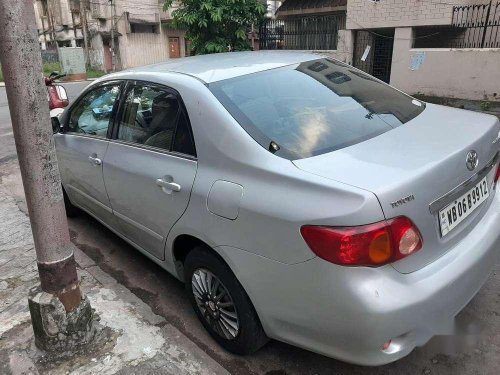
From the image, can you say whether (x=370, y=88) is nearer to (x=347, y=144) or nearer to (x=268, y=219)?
(x=347, y=144)

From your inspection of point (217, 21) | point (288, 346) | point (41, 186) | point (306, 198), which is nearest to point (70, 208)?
point (41, 186)

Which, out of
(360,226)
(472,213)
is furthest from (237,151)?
(472,213)

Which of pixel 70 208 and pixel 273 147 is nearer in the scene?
pixel 273 147

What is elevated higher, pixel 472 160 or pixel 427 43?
pixel 427 43

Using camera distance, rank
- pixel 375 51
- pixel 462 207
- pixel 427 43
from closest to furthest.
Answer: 1. pixel 462 207
2. pixel 427 43
3. pixel 375 51

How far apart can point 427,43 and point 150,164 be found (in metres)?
10.6

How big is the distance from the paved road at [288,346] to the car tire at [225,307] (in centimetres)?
14

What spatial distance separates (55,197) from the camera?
217cm

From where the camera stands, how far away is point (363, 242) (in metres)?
1.74

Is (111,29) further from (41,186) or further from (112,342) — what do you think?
(112,342)

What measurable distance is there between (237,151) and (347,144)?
1.77 feet

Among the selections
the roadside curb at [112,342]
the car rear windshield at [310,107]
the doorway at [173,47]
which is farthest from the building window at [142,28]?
the car rear windshield at [310,107]

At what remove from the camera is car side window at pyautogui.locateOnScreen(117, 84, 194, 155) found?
2584 millimetres

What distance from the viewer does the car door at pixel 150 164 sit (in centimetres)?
250
